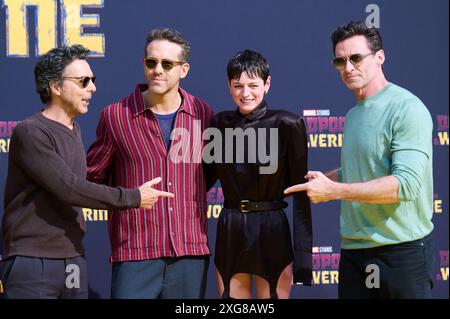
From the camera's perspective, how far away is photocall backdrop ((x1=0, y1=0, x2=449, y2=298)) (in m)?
4.16

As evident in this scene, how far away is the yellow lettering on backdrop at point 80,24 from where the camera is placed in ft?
13.6

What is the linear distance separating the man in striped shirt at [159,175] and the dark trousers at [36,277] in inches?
11.1

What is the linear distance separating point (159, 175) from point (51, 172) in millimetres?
520

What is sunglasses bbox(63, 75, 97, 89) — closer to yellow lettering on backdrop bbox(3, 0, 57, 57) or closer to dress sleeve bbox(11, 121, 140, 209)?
dress sleeve bbox(11, 121, 140, 209)

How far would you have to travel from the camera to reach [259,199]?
127 inches

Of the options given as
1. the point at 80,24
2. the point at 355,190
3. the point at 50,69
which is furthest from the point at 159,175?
the point at 80,24

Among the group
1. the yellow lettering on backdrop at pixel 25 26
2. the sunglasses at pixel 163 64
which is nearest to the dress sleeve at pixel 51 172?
the sunglasses at pixel 163 64

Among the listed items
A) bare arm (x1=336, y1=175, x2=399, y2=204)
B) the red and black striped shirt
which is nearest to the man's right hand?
the red and black striped shirt

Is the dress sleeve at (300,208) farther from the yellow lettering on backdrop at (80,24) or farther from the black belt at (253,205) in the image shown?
the yellow lettering on backdrop at (80,24)

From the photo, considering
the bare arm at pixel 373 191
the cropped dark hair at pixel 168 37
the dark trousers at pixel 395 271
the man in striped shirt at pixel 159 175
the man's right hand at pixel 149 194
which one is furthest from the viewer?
the cropped dark hair at pixel 168 37

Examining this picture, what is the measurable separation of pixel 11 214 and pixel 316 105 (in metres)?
2.12

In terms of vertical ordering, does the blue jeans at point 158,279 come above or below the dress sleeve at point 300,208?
below

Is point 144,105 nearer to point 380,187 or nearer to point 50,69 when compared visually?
point 50,69

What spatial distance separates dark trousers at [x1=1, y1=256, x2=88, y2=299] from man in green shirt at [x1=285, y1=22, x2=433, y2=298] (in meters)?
1.07
